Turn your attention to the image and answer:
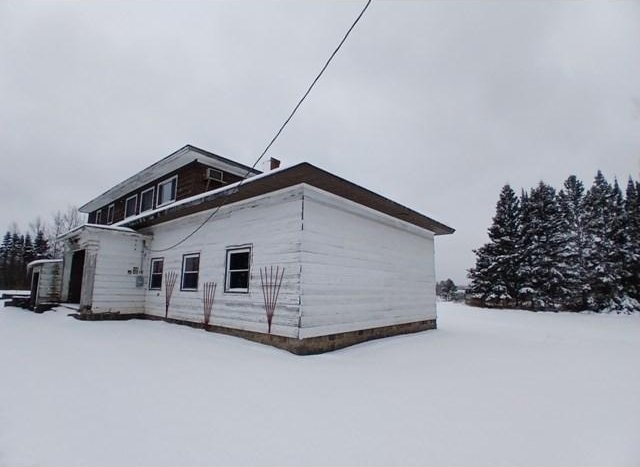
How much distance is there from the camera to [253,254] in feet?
25.7

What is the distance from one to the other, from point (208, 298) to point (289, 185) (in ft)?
14.1

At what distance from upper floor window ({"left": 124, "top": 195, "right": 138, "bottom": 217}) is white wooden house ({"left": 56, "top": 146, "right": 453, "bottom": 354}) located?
8.56ft

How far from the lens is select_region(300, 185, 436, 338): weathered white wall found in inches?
273

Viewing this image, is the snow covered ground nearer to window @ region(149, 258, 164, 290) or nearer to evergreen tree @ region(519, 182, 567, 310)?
window @ region(149, 258, 164, 290)

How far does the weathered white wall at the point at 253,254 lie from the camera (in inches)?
272

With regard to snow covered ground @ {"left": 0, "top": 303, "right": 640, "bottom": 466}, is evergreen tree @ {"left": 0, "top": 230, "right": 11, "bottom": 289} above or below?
above

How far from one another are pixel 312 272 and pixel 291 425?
3914mm

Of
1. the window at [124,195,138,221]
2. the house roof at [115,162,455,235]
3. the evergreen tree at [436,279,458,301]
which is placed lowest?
the evergreen tree at [436,279,458,301]

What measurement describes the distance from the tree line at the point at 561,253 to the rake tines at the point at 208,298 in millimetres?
21383

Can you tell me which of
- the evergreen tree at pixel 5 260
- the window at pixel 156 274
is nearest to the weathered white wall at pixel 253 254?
the window at pixel 156 274

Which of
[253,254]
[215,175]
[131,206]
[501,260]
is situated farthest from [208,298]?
[501,260]

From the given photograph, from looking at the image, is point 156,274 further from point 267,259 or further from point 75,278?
point 267,259

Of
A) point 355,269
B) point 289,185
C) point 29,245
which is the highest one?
point 29,245

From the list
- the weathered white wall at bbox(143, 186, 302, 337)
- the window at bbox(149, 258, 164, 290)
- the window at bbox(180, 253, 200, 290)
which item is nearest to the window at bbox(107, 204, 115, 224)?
the window at bbox(149, 258, 164, 290)
